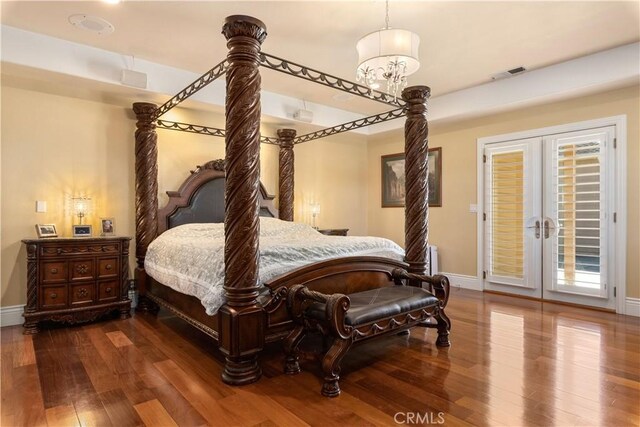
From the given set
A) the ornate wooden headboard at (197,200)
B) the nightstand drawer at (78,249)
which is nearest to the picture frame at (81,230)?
the nightstand drawer at (78,249)

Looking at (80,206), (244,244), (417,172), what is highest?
(417,172)

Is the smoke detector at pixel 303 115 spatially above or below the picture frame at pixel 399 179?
above

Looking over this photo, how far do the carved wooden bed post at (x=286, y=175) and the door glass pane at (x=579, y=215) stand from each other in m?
3.69

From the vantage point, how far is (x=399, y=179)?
661cm

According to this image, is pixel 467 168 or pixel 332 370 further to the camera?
pixel 467 168

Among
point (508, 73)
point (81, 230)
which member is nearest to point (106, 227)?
point (81, 230)

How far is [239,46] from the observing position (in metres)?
2.43

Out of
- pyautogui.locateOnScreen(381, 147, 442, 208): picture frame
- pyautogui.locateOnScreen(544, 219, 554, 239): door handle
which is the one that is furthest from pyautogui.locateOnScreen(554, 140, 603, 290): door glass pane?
pyautogui.locateOnScreen(381, 147, 442, 208): picture frame

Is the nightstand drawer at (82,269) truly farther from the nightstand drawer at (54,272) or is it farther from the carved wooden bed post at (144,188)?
the carved wooden bed post at (144,188)

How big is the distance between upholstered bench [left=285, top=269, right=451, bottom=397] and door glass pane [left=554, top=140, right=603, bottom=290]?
2.51 m

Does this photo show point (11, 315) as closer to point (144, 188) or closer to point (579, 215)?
point (144, 188)

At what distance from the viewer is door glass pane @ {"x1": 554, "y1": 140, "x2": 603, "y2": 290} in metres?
4.34

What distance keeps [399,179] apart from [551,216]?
8.40 feet

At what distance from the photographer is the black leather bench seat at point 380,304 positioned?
7.94ft
